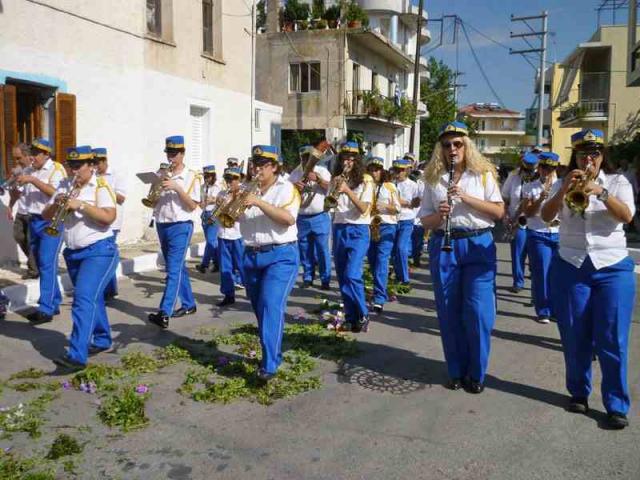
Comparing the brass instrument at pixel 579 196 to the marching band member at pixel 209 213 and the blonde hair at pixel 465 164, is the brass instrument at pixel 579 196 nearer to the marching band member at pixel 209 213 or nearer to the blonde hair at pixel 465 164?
the blonde hair at pixel 465 164

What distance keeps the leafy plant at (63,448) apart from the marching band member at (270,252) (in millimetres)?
1553

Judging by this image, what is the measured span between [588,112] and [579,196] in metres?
36.9

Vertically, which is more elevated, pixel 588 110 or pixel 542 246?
pixel 588 110

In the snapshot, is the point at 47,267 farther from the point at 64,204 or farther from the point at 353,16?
the point at 353,16

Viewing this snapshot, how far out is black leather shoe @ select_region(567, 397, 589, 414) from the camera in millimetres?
4871

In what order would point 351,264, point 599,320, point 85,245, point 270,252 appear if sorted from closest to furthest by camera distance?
1. point 599,320
2. point 270,252
3. point 85,245
4. point 351,264

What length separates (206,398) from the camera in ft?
16.9

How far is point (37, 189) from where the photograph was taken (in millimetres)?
7914

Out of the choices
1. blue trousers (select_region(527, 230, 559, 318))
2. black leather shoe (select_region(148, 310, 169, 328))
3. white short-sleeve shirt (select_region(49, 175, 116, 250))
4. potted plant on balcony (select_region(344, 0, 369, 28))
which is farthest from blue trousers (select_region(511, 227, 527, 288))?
potted plant on balcony (select_region(344, 0, 369, 28))

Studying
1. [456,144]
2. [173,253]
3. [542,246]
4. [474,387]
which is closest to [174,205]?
[173,253]

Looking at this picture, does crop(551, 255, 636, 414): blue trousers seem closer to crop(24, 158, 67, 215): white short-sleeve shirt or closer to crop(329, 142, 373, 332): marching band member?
crop(329, 142, 373, 332): marching band member

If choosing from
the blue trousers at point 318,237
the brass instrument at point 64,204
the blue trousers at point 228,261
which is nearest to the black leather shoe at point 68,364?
the brass instrument at point 64,204

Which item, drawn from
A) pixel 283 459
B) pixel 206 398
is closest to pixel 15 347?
pixel 206 398

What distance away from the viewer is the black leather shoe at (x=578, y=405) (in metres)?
4.87
